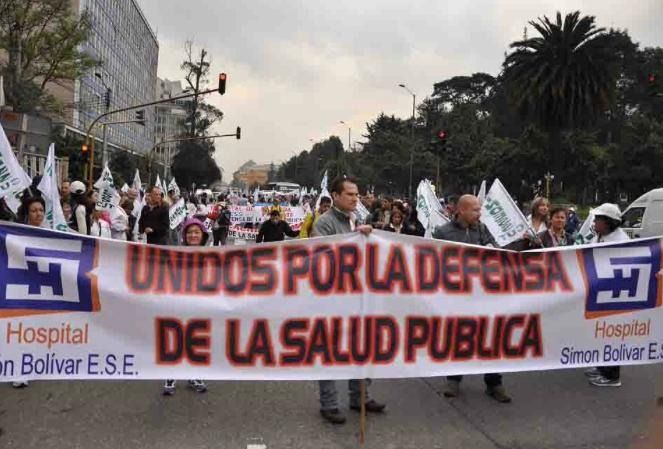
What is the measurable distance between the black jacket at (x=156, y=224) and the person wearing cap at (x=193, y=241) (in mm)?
2671

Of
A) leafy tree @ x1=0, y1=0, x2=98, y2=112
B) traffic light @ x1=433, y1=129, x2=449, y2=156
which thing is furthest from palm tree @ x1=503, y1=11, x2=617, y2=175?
leafy tree @ x1=0, y1=0, x2=98, y2=112

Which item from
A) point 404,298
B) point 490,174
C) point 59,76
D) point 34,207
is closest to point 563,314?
point 404,298

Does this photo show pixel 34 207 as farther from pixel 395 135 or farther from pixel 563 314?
pixel 395 135

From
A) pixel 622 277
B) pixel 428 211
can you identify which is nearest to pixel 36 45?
pixel 428 211

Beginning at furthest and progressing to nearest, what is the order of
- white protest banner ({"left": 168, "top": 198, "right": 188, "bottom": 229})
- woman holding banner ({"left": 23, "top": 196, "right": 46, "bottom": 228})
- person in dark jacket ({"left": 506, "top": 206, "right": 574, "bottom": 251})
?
white protest banner ({"left": 168, "top": 198, "right": 188, "bottom": 229})
person in dark jacket ({"left": 506, "top": 206, "right": 574, "bottom": 251})
woman holding banner ({"left": 23, "top": 196, "right": 46, "bottom": 228})

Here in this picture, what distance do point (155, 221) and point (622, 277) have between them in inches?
228

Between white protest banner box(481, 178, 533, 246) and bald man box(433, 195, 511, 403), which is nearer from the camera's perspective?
bald man box(433, 195, 511, 403)

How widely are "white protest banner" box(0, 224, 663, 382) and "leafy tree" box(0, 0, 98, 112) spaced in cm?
3215

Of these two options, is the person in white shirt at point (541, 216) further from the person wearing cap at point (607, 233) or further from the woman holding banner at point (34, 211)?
the woman holding banner at point (34, 211)

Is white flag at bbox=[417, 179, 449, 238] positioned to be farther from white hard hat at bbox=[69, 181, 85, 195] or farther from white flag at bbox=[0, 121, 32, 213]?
white flag at bbox=[0, 121, 32, 213]

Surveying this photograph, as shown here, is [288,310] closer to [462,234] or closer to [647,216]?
[462,234]

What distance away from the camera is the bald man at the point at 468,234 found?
18.2ft

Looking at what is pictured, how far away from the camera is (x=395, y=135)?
8031 centimetres

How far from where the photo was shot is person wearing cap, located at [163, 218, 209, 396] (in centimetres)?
543
